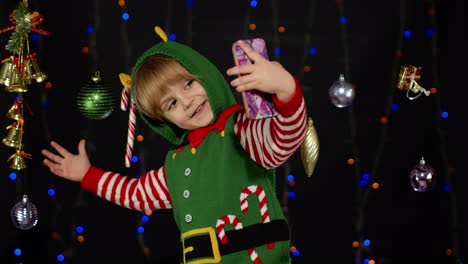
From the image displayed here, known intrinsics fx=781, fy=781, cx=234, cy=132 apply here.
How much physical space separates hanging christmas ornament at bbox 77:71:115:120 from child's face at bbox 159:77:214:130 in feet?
1.35

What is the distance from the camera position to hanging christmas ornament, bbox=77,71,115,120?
96.3 inches

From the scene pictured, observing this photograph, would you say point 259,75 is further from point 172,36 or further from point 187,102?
point 172,36

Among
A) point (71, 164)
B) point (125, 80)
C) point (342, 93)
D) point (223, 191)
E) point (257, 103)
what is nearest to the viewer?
point (257, 103)

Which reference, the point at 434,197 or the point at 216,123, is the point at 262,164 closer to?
the point at 216,123

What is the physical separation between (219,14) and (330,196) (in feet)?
2.59

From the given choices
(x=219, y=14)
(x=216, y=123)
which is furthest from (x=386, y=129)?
(x=216, y=123)

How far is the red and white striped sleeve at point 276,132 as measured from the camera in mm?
1771

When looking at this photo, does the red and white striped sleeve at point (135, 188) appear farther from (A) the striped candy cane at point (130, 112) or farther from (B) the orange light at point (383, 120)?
(B) the orange light at point (383, 120)

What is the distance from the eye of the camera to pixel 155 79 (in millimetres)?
2082

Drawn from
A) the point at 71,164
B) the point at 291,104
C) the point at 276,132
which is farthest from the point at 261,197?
the point at 71,164

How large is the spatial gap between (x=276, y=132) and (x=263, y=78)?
181 millimetres

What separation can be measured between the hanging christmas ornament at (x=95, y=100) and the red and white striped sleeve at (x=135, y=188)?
0.21m

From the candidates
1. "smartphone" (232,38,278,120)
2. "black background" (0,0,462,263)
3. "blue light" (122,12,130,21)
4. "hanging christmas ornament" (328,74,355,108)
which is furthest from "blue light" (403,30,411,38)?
"smartphone" (232,38,278,120)

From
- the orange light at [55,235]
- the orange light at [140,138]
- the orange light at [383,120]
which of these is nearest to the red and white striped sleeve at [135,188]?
the orange light at [140,138]
